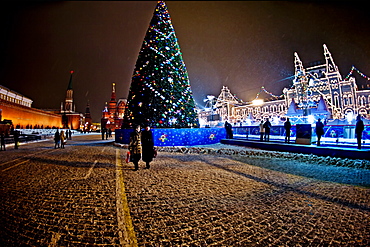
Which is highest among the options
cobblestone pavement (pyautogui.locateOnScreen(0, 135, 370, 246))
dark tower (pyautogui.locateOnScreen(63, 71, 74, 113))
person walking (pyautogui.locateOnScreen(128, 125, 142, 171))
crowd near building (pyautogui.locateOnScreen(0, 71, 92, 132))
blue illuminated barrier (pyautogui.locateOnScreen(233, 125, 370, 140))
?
dark tower (pyautogui.locateOnScreen(63, 71, 74, 113))

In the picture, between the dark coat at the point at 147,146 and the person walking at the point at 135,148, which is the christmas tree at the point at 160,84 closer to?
the dark coat at the point at 147,146

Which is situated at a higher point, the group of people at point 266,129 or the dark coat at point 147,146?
the group of people at point 266,129

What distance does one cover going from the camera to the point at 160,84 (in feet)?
49.5

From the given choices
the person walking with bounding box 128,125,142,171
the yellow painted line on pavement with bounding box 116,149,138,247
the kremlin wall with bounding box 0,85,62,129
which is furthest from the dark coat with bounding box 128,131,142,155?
the kremlin wall with bounding box 0,85,62,129

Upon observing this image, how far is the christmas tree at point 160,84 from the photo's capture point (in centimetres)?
1488

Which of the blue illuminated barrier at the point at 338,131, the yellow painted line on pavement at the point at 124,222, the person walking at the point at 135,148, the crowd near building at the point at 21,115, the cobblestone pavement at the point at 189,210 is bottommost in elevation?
the cobblestone pavement at the point at 189,210

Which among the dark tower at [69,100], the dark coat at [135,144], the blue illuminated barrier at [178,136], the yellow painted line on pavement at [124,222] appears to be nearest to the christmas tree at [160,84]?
the blue illuminated barrier at [178,136]

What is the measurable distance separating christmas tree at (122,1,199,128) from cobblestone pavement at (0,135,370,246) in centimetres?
930

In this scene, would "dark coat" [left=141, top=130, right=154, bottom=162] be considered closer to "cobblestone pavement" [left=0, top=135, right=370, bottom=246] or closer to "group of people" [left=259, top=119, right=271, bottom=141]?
"cobblestone pavement" [left=0, top=135, right=370, bottom=246]

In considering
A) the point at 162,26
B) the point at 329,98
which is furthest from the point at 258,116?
the point at 162,26

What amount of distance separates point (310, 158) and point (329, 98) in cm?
4935

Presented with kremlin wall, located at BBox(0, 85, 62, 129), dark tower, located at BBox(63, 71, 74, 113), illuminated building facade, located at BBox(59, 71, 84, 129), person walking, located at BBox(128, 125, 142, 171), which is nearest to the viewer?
person walking, located at BBox(128, 125, 142, 171)

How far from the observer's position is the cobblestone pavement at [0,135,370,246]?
2.63 metres

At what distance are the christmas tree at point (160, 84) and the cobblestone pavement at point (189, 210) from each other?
9298mm
